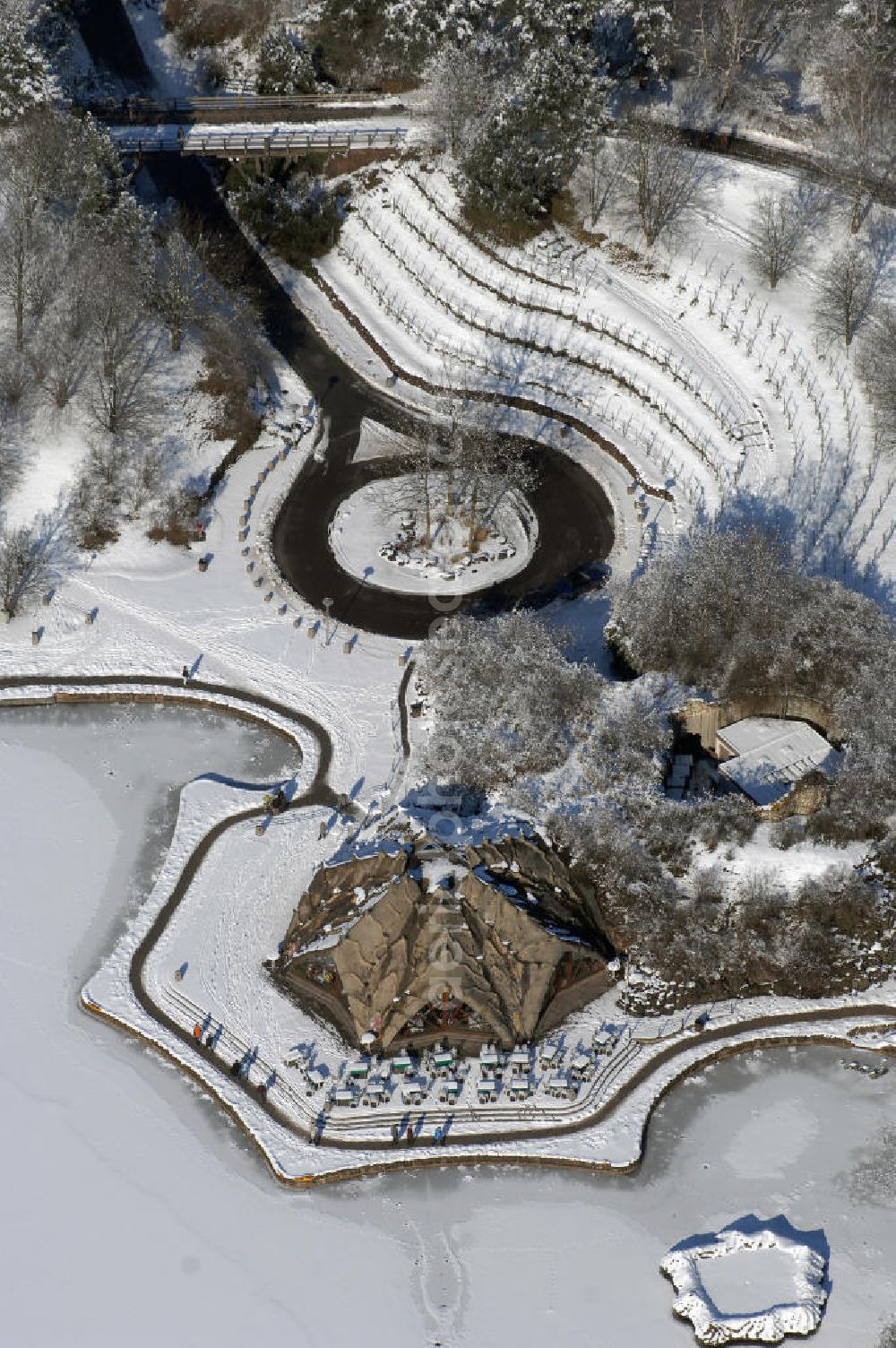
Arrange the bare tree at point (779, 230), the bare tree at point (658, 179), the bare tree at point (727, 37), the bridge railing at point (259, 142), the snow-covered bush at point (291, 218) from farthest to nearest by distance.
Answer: the bridge railing at point (259, 142) < the bare tree at point (727, 37) < the snow-covered bush at point (291, 218) < the bare tree at point (658, 179) < the bare tree at point (779, 230)

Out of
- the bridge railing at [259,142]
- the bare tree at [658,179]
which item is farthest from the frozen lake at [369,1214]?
the bridge railing at [259,142]

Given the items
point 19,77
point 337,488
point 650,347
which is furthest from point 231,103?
point 650,347

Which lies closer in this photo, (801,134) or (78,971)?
(78,971)

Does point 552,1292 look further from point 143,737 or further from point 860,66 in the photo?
point 860,66

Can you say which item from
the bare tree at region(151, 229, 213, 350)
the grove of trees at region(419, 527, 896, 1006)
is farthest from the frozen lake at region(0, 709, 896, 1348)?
the bare tree at region(151, 229, 213, 350)

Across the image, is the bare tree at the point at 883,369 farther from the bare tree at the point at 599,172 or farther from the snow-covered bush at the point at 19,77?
the snow-covered bush at the point at 19,77

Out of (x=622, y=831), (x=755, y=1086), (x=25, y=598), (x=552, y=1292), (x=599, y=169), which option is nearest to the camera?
(x=552, y=1292)

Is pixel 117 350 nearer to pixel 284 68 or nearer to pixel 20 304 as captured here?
pixel 20 304

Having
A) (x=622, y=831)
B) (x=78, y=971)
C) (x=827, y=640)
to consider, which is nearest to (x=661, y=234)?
(x=827, y=640)
